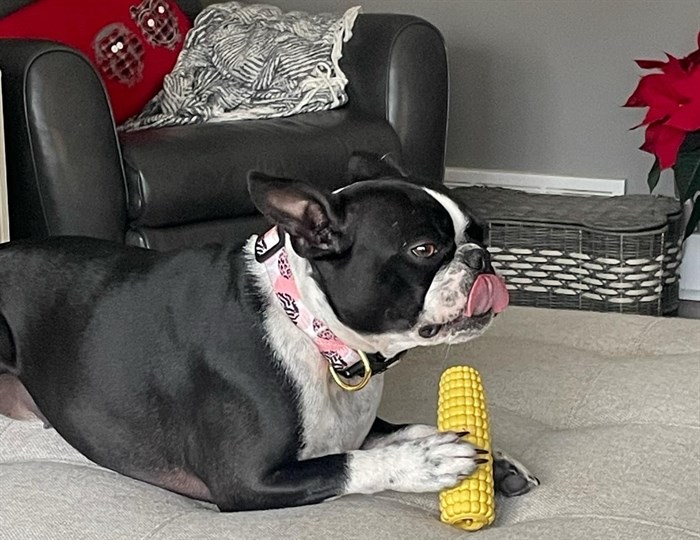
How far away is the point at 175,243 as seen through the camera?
265 centimetres

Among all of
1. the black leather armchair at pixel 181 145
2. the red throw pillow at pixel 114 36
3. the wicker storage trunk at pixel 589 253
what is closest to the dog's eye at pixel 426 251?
the black leather armchair at pixel 181 145

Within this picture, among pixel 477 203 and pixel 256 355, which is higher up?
pixel 256 355

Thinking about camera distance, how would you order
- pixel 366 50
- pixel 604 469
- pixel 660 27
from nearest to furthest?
pixel 604 469 → pixel 366 50 → pixel 660 27

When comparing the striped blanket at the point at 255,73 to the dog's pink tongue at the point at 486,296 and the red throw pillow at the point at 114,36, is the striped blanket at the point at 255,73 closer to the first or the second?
the red throw pillow at the point at 114,36

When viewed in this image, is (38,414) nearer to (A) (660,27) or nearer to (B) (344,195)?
(B) (344,195)

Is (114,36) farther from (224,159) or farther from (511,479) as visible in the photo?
(511,479)

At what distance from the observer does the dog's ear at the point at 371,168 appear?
162 cm

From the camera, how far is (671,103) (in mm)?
3061

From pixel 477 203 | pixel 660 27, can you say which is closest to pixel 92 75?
pixel 477 203

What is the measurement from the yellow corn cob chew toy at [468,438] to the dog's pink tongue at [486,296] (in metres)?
0.17

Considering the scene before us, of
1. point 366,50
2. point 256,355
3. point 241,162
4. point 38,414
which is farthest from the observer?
point 366,50

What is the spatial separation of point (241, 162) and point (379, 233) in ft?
4.59

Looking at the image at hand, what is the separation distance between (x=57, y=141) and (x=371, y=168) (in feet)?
3.52

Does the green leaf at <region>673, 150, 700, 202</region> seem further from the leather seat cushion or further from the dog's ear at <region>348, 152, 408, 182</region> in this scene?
the dog's ear at <region>348, 152, 408, 182</region>
